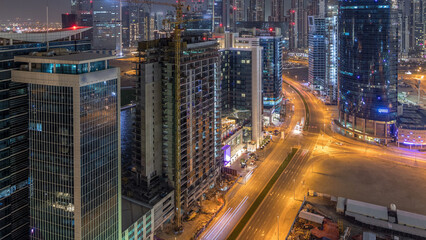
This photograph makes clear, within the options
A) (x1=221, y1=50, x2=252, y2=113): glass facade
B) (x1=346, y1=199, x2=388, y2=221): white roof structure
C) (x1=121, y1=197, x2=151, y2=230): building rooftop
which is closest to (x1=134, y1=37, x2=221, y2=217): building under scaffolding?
(x1=121, y1=197, x2=151, y2=230): building rooftop

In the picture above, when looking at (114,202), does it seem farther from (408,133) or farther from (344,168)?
(408,133)

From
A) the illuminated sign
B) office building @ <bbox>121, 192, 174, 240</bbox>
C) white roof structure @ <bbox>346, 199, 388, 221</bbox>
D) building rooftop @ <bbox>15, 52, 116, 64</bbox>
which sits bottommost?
white roof structure @ <bbox>346, 199, 388, 221</bbox>

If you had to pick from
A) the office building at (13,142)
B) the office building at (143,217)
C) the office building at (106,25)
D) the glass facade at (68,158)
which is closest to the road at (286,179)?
the office building at (143,217)

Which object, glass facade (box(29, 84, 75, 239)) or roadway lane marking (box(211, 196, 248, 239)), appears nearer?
glass facade (box(29, 84, 75, 239))

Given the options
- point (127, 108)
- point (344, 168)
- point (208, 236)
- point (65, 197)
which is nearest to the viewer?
point (65, 197)

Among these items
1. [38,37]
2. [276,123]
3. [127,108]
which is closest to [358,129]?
[276,123]

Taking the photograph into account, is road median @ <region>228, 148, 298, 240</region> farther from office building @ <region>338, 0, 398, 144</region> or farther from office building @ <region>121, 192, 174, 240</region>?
office building @ <region>338, 0, 398, 144</region>

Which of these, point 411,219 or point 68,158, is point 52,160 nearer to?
point 68,158
